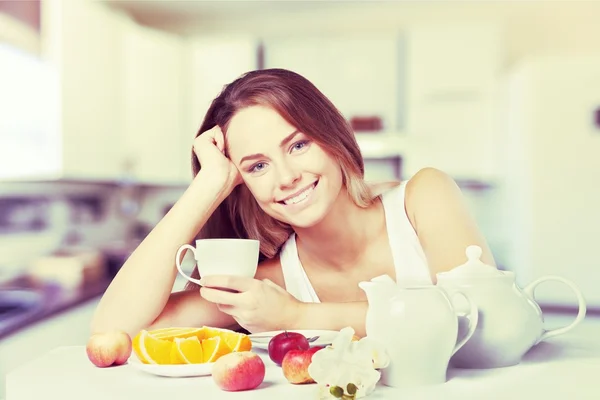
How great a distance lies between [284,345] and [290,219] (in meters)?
0.31

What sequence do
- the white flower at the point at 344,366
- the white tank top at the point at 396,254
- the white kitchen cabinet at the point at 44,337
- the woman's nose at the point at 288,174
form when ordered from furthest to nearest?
1. the white kitchen cabinet at the point at 44,337
2. the white tank top at the point at 396,254
3. the woman's nose at the point at 288,174
4. the white flower at the point at 344,366

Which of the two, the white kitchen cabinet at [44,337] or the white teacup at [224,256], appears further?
the white kitchen cabinet at [44,337]

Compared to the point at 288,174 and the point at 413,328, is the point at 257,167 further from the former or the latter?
the point at 413,328

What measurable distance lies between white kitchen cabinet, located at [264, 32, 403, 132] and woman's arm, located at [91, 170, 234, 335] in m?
2.38

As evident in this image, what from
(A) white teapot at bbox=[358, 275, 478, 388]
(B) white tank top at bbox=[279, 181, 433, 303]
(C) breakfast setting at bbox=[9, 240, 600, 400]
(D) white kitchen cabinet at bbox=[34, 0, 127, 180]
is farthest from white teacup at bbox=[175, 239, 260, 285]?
(D) white kitchen cabinet at bbox=[34, 0, 127, 180]

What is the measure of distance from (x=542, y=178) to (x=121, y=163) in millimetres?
1906

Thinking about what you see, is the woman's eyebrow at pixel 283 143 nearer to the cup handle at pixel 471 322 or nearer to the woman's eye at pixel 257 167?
the woman's eye at pixel 257 167

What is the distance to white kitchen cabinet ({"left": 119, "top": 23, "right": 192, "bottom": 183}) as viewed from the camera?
3264mm

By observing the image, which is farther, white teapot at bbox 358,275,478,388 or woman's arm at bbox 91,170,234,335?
woman's arm at bbox 91,170,234,335

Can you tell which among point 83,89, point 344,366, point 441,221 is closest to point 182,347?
point 344,366

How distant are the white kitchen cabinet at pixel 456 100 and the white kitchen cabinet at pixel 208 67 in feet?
2.90

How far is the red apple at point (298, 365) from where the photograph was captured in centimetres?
67

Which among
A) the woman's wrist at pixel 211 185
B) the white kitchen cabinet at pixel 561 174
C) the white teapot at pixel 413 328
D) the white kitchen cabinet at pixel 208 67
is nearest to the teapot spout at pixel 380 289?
the white teapot at pixel 413 328

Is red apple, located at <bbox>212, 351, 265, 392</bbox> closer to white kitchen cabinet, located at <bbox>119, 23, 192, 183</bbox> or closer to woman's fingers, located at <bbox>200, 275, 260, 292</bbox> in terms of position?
woman's fingers, located at <bbox>200, 275, 260, 292</bbox>
